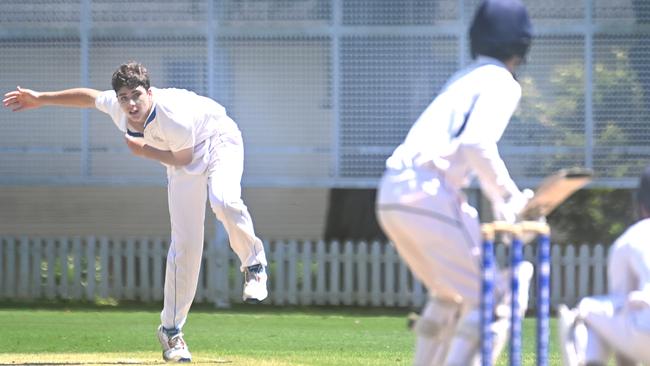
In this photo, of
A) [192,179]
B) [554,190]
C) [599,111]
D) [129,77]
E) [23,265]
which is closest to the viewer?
[554,190]

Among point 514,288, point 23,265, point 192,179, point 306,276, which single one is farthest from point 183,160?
point 23,265

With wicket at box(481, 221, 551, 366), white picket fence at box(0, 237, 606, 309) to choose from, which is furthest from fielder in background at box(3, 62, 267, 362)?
white picket fence at box(0, 237, 606, 309)

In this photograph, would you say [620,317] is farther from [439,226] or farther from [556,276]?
[556,276]

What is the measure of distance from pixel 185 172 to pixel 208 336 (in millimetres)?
3972

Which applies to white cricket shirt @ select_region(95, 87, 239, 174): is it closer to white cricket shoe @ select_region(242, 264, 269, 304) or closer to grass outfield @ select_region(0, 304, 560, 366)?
white cricket shoe @ select_region(242, 264, 269, 304)

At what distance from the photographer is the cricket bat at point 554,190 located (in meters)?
6.04

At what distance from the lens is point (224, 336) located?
13555mm

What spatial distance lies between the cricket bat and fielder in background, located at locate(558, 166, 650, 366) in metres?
0.52

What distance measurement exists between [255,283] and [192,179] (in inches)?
33.8

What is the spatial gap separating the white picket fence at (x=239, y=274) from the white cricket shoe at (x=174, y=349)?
8162 mm

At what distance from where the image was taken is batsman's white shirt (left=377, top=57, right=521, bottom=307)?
6461 millimetres

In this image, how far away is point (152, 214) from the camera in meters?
23.3

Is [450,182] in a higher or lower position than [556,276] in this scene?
higher

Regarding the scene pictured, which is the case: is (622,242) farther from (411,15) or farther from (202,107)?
(411,15)
